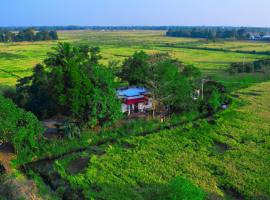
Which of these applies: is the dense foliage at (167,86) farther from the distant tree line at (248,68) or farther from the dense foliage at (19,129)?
the distant tree line at (248,68)

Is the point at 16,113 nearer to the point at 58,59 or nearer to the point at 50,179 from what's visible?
the point at 50,179

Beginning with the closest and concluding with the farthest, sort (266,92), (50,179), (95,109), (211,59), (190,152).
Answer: (50,179) → (190,152) → (95,109) → (266,92) → (211,59)

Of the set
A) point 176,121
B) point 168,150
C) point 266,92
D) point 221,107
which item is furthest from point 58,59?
point 266,92

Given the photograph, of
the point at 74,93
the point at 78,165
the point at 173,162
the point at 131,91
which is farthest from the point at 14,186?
the point at 131,91

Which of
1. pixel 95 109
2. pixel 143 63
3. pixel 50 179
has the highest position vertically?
pixel 143 63

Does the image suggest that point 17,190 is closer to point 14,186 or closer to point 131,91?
point 14,186
